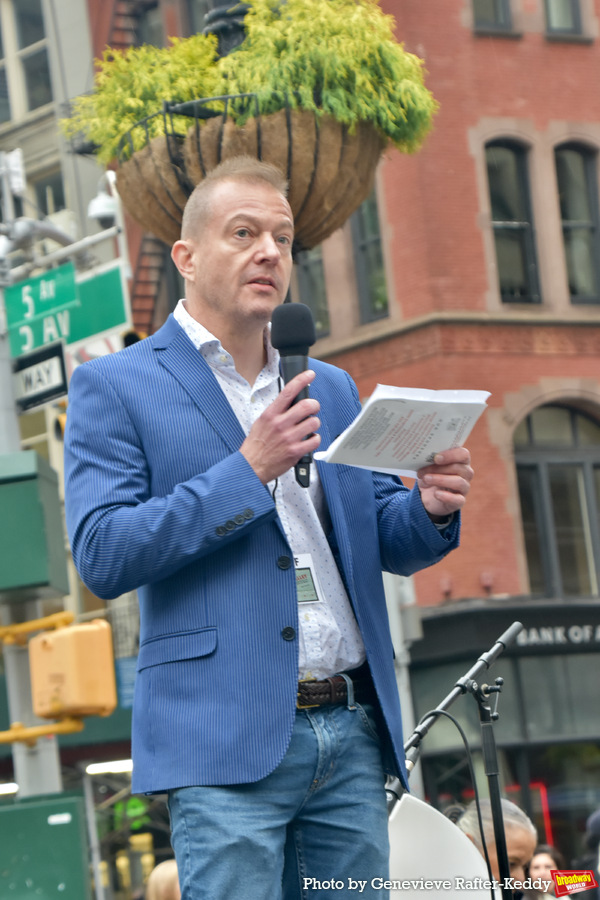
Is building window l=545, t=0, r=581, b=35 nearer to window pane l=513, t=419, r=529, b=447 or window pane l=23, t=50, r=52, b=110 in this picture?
window pane l=513, t=419, r=529, b=447

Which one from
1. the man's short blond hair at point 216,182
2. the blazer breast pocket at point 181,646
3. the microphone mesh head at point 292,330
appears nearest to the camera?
the blazer breast pocket at point 181,646

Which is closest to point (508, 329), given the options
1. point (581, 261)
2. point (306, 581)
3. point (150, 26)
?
point (581, 261)

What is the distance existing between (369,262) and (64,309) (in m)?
10.5

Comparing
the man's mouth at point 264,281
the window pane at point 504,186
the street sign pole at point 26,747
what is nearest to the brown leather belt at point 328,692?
the man's mouth at point 264,281

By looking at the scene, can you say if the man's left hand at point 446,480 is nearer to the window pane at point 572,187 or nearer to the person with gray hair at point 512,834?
the person with gray hair at point 512,834

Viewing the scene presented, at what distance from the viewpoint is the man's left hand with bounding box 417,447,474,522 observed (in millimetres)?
3031

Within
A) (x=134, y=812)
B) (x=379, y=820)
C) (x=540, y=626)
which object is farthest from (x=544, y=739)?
(x=379, y=820)

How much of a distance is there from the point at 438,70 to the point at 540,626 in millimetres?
7728

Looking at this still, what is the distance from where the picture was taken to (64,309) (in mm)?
9898

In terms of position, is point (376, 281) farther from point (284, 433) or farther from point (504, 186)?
point (284, 433)

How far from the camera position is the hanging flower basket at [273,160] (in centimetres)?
514

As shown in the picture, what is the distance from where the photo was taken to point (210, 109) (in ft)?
16.9

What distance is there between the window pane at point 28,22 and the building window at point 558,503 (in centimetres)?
1179

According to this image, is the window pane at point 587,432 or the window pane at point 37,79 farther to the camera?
the window pane at point 37,79
